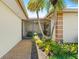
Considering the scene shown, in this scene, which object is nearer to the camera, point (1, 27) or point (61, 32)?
point (1, 27)

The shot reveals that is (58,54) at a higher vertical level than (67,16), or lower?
lower

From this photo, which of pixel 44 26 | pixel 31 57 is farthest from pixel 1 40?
pixel 44 26

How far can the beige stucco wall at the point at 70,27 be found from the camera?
12.9m

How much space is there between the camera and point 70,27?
13023 mm

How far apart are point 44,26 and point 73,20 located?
39.4ft

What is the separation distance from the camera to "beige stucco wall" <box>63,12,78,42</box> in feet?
42.3

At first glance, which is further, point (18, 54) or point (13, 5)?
point (13, 5)

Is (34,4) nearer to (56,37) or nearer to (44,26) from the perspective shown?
(56,37)

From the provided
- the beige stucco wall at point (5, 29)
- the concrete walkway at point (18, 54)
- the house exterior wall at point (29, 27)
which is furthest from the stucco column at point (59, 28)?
the house exterior wall at point (29, 27)

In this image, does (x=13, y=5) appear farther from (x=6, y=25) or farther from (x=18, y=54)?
(x=18, y=54)

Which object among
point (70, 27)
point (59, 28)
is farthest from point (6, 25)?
point (70, 27)

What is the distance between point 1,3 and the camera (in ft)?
29.2

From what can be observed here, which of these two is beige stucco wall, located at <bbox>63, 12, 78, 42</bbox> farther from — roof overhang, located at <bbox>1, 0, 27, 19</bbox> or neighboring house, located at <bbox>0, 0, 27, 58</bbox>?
neighboring house, located at <bbox>0, 0, 27, 58</bbox>

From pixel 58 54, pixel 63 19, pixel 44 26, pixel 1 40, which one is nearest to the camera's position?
pixel 58 54
